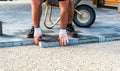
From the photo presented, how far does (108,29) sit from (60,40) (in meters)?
1.08

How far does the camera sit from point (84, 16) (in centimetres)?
451

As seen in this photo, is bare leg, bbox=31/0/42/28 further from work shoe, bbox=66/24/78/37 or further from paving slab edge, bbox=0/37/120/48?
work shoe, bbox=66/24/78/37

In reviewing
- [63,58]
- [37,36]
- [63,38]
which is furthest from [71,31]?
[63,58]

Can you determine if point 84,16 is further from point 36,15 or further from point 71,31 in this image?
point 36,15

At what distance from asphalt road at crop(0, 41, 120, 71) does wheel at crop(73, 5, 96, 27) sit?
0.85m

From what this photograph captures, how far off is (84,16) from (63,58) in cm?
152

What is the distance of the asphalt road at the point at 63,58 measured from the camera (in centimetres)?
281

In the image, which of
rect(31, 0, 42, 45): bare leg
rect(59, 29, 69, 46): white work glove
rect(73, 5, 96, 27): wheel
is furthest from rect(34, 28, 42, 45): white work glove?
rect(73, 5, 96, 27): wheel

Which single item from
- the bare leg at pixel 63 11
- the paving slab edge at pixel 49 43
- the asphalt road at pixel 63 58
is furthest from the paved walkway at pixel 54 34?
the bare leg at pixel 63 11

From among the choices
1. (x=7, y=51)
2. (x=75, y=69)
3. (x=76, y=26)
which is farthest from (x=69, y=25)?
(x=75, y=69)

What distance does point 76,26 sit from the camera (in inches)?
181

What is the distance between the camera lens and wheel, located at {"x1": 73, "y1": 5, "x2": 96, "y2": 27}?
448cm

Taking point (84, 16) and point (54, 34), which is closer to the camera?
point (54, 34)

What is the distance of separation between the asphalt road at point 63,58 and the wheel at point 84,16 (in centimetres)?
85
